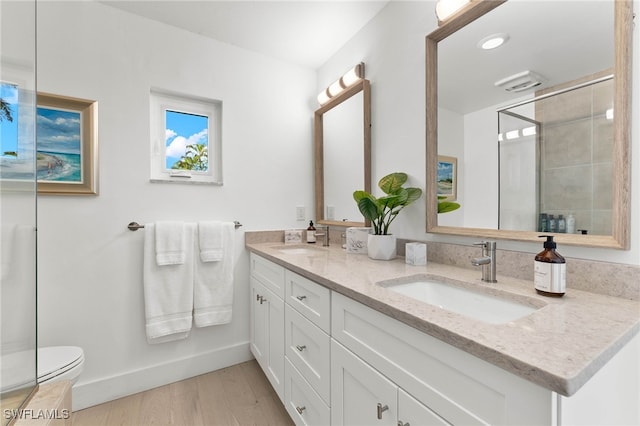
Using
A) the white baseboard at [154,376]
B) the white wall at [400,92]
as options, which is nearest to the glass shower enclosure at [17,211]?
the white baseboard at [154,376]

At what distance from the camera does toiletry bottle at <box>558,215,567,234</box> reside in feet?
2.92

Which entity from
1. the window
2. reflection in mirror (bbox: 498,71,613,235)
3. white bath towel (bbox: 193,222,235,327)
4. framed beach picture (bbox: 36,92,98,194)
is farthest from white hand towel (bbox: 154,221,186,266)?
reflection in mirror (bbox: 498,71,613,235)

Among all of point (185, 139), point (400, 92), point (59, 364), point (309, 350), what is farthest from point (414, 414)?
point (185, 139)

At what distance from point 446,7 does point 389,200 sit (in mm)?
887

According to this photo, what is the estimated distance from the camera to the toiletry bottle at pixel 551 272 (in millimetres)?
764

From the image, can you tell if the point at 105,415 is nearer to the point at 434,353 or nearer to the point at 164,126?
the point at 164,126

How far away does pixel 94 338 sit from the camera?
5.18 feet

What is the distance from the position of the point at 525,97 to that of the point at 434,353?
97cm

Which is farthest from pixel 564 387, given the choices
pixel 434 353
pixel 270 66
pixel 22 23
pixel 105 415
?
pixel 270 66

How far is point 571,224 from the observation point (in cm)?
88

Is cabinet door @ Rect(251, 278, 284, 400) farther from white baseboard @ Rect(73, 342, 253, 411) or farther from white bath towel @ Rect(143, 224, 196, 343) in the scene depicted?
white bath towel @ Rect(143, 224, 196, 343)

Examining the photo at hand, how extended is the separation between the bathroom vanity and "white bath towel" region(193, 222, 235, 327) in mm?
796

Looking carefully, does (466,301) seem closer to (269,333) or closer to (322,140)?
(269,333)

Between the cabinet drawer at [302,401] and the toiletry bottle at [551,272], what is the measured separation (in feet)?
2.72
